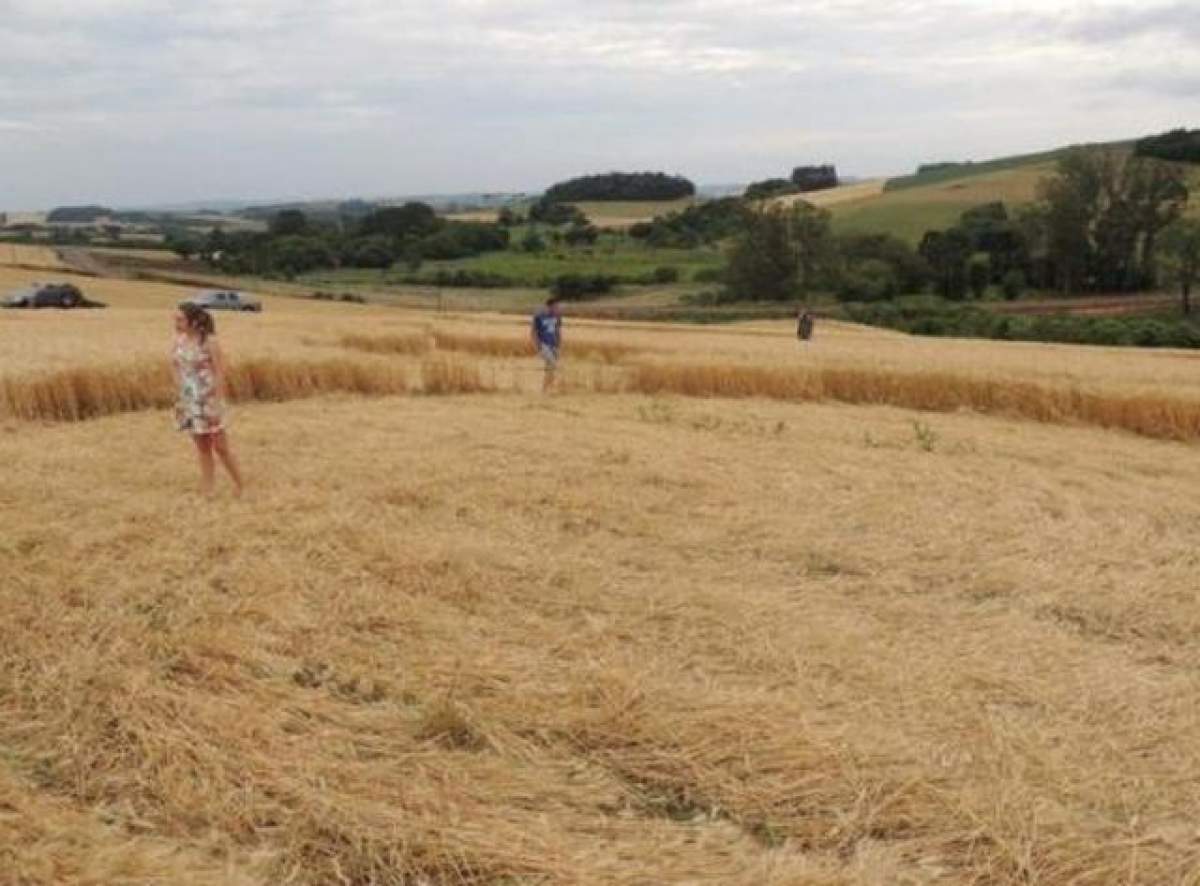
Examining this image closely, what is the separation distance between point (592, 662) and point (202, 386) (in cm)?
528

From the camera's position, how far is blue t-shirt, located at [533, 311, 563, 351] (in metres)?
18.5

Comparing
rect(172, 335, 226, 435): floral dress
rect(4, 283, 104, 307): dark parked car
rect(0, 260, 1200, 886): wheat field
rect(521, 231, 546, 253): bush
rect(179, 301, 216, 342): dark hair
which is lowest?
rect(521, 231, 546, 253): bush

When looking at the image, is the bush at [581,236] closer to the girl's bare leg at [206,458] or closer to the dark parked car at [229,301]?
the dark parked car at [229,301]

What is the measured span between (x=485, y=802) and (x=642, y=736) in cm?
86

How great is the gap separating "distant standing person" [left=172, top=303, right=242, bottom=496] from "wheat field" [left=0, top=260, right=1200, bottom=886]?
1.43ft

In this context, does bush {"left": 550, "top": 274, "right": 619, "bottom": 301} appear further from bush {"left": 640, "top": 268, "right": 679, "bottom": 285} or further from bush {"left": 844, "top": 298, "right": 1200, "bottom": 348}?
bush {"left": 844, "top": 298, "right": 1200, "bottom": 348}

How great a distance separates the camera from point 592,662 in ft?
20.7

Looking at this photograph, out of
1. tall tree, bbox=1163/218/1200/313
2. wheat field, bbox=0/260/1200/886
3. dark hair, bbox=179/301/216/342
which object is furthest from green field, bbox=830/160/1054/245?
dark hair, bbox=179/301/216/342

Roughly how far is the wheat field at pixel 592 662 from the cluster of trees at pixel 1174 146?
106209mm

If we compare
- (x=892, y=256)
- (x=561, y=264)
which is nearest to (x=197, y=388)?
(x=892, y=256)

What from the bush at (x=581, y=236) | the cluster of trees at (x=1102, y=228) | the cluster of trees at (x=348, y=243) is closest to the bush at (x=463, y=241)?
the cluster of trees at (x=348, y=243)

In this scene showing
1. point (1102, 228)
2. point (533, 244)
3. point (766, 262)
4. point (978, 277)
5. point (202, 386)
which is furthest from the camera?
point (533, 244)

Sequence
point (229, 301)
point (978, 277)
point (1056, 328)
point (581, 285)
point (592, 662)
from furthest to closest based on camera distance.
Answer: point (978, 277) → point (581, 285) → point (1056, 328) → point (229, 301) → point (592, 662)

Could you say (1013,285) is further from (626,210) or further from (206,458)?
(206,458)
